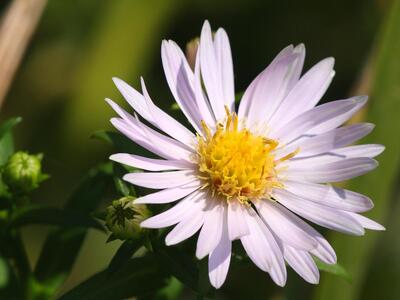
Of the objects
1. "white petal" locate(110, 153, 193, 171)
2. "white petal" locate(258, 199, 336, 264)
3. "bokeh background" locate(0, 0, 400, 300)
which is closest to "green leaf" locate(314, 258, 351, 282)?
"white petal" locate(258, 199, 336, 264)

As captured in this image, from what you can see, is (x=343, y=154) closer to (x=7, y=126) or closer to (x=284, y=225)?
(x=284, y=225)

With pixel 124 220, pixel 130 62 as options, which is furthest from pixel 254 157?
pixel 130 62

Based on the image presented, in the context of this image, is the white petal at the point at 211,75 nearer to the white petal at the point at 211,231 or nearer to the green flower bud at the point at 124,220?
the white petal at the point at 211,231

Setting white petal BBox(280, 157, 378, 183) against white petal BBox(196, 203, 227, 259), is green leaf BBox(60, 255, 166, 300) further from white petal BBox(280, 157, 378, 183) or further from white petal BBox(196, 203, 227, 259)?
white petal BBox(280, 157, 378, 183)

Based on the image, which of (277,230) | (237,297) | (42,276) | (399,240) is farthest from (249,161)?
(399,240)

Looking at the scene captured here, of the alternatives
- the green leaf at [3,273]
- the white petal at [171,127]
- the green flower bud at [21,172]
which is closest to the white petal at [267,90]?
the white petal at [171,127]

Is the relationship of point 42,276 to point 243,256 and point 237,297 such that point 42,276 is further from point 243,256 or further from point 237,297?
point 237,297

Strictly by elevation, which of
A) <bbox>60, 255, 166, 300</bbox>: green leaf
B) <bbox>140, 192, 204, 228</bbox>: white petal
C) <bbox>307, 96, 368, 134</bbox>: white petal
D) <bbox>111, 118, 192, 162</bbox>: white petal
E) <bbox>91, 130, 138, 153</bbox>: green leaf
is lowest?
<bbox>60, 255, 166, 300</bbox>: green leaf
